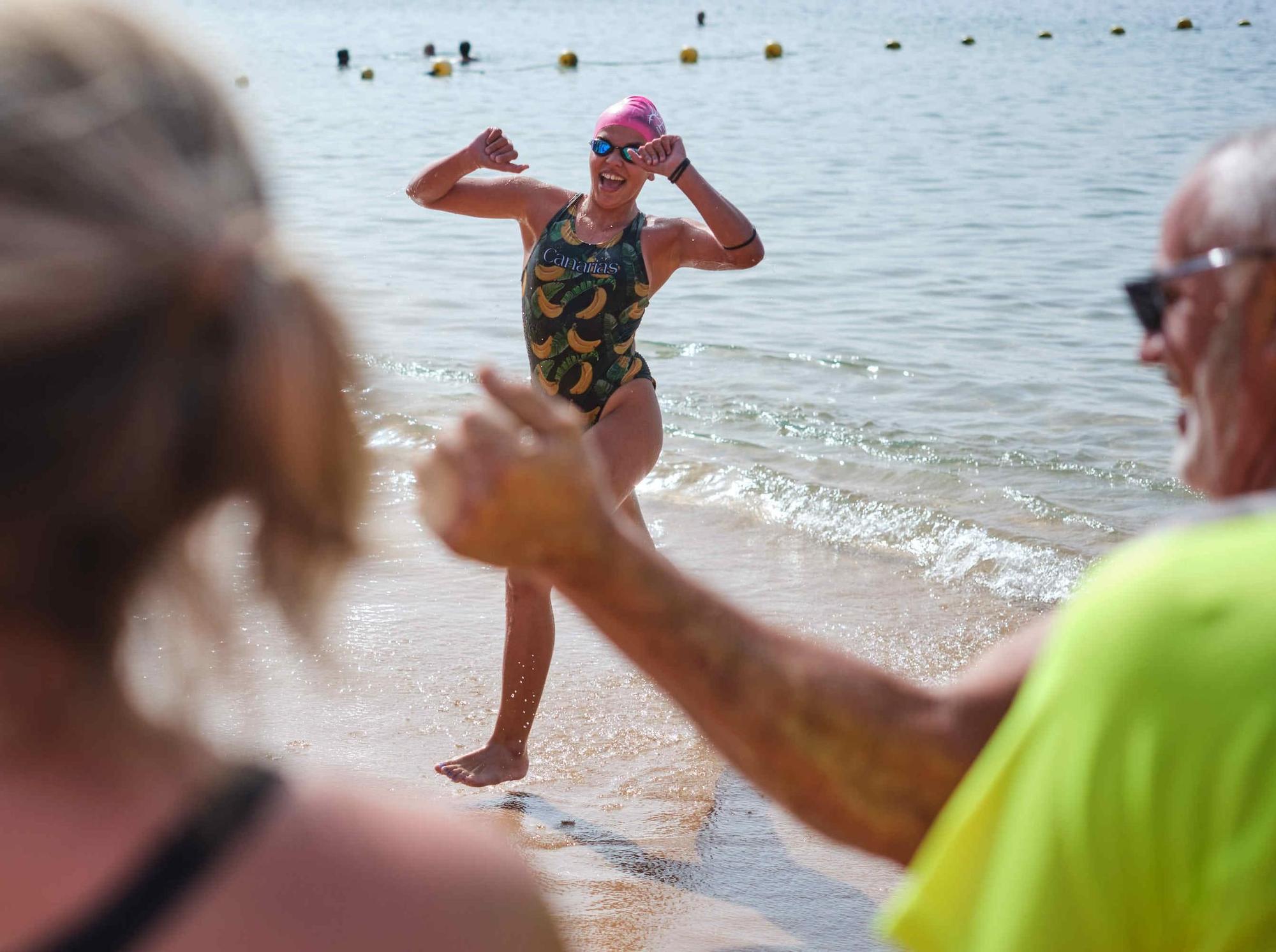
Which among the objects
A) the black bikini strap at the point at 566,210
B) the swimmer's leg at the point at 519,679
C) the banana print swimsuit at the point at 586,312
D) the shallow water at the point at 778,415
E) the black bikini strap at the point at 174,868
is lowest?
the shallow water at the point at 778,415

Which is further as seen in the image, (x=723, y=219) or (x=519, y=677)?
(x=723, y=219)

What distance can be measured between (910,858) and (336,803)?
0.96 m

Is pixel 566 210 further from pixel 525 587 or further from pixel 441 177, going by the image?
pixel 525 587

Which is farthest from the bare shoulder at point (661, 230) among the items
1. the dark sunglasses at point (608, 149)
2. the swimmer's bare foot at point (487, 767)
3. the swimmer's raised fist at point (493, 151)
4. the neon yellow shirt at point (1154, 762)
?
the neon yellow shirt at point (1154, 762)

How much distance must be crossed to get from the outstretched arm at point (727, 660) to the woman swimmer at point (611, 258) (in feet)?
10.8

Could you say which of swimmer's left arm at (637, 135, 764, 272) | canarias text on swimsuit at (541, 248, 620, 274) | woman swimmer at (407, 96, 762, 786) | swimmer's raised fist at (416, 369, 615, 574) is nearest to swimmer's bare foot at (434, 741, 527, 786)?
woman swimmer at (407, 96, 762, 786)

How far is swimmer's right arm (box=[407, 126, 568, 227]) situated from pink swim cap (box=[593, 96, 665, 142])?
0.34 m

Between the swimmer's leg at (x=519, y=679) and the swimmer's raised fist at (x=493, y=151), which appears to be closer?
the swimmer's leg at (x=519, y=679)

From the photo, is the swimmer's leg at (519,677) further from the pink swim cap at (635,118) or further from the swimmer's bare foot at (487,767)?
the pink swim cap at (635,118)

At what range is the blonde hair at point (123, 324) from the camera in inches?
38.2

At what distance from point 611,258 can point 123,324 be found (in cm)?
451

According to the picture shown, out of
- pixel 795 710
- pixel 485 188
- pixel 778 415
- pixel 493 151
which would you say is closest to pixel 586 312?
pixel 485 188

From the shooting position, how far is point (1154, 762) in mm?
1096

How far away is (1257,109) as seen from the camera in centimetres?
2552
